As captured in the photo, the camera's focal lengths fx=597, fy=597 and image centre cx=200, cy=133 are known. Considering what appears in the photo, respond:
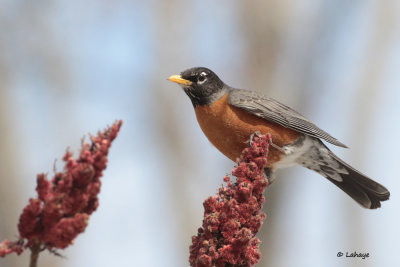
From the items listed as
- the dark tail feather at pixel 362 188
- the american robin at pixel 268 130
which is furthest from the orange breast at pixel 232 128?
the dark tail feather at pixel 362 188

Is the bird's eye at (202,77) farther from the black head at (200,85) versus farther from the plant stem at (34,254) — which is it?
the plant stem at (34,254)

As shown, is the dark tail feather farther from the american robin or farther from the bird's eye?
the bird's eye

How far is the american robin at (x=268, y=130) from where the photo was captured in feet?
19.7

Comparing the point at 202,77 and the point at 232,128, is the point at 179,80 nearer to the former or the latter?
the point at 202,77

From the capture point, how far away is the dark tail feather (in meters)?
6.63

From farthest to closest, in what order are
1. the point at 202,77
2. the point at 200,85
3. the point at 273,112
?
the point at 202,77 → the point at 200,85 → the point at 273,112

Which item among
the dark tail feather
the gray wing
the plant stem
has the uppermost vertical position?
the gray wing

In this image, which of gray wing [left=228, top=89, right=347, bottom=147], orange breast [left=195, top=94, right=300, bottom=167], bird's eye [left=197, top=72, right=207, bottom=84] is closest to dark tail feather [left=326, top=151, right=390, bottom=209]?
gray wing [left=228, top=89, right=347, bottom=147]

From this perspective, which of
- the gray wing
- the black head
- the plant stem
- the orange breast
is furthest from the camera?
the black head

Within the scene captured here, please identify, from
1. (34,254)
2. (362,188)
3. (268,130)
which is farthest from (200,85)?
(34,254)

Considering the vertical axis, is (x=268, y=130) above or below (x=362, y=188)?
above

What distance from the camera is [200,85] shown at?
6480 mm

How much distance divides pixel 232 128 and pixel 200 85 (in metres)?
0.80

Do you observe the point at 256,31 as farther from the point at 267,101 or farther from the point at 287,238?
the point at 267,101
